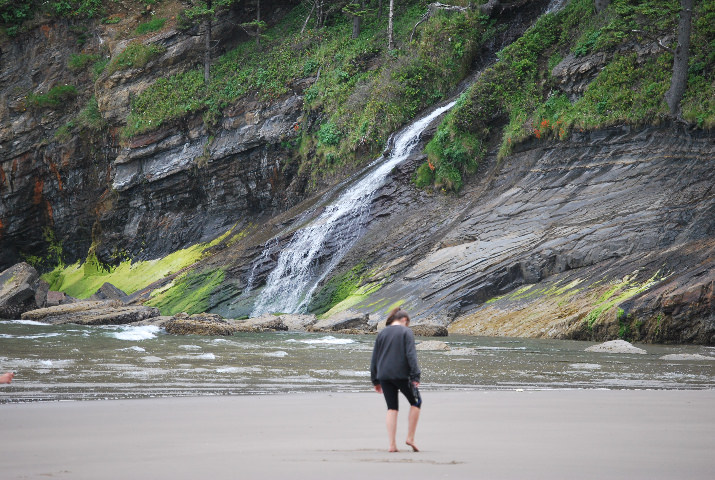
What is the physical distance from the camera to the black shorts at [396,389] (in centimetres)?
630

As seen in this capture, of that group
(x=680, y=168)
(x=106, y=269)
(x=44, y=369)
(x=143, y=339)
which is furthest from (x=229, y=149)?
(x=44, y=369)

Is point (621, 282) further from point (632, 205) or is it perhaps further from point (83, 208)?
point (83, 208)

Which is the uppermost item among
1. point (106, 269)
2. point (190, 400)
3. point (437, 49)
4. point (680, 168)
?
point (437, 49)

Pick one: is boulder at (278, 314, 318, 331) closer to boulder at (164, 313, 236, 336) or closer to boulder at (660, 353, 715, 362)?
boulder at (164, 313, 236, 336)

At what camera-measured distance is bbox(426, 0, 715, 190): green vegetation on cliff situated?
2392cm

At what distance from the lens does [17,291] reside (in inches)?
1277

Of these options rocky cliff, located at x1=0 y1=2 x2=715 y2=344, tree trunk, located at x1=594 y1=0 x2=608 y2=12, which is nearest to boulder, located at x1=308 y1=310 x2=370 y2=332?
rocky cliff, located at x1=0 y1=2 x2=715 y2=344

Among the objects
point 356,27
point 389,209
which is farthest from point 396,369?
point 356,27

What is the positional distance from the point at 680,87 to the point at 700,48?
263 cm

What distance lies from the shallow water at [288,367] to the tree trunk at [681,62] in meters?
9.59

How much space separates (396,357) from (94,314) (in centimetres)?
2316

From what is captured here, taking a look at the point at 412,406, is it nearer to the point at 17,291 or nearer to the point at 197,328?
the point at 197,328

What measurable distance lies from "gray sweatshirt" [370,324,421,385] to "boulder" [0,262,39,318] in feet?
96.8

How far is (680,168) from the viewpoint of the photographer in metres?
21.5
